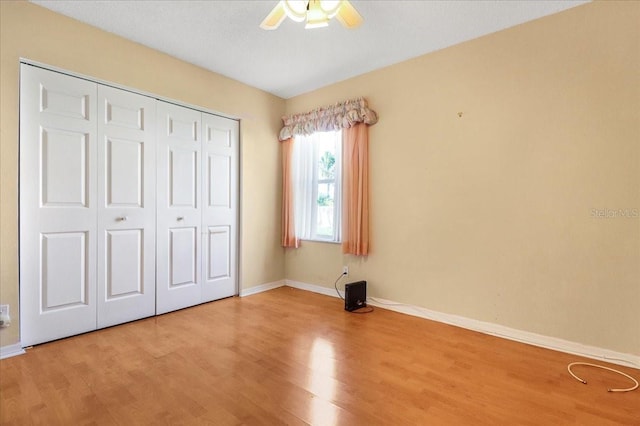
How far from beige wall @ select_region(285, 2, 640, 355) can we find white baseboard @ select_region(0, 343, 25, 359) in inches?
120

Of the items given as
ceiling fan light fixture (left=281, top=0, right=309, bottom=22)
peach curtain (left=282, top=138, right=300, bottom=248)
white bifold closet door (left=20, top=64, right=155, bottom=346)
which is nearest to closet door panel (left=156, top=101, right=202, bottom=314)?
white bifold closet door (left=20, top=64, right=155, bottom=346)

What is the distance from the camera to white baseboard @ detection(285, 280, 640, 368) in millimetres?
2154

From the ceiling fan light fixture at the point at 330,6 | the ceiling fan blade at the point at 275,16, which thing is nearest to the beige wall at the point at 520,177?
the ceiling fan light fixture at the point at 330,6

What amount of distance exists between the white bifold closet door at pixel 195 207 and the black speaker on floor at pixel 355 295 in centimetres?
147

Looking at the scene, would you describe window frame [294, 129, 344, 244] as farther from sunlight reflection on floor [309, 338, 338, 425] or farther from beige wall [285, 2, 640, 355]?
sunlight reflection on floor [309, 338, 338, 425]

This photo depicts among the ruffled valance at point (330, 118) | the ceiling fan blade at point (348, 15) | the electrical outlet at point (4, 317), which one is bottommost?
the electrical outlet at point (4, 317)

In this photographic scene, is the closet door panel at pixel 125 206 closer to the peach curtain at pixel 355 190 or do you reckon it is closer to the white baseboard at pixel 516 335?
the peach curtain at pixel 355 190

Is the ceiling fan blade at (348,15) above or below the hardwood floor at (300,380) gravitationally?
above

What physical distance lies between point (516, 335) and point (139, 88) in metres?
3.97

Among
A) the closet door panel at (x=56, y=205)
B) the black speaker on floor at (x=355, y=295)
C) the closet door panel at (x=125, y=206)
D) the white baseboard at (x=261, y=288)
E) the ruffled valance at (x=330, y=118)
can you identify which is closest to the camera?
the closet door panel at (x=56, y=205)

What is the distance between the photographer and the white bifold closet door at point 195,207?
3084mm

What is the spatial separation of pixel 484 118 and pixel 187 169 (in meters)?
2.96

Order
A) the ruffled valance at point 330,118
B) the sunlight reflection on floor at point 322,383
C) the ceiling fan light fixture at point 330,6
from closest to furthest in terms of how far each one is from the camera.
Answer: the sunlight reflection on floor at point 322,383 → the ceiling fan light fixture at point 330,6 → the ruffled valance at point 330,118

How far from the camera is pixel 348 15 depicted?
199 centimetres
